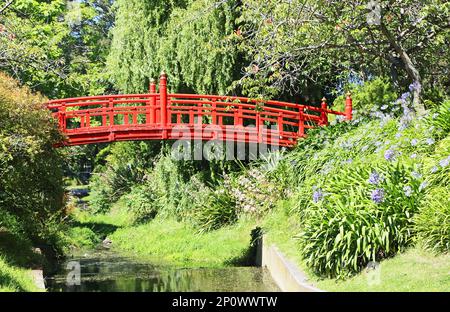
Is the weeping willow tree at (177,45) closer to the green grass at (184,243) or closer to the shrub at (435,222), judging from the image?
the green grass at (184,243)

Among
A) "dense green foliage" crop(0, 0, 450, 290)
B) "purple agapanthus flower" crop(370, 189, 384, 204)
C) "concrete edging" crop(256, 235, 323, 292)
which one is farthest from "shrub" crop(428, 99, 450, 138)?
"concrete edging" crop(256, 235, 323, 292)

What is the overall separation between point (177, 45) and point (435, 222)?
12.4m

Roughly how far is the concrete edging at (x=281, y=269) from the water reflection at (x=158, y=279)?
0.74 ft

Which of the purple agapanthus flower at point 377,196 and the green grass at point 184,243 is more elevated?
the purple agapanthus flower at point 377,196

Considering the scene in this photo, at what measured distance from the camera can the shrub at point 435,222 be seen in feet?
31.4

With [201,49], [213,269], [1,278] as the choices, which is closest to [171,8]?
[201,49]

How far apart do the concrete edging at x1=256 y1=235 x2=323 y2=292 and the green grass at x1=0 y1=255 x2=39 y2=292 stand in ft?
13.4

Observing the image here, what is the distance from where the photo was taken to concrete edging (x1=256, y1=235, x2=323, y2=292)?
10.7 metres

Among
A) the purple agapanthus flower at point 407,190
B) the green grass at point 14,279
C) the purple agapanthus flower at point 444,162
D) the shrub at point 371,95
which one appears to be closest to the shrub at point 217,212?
the shrub at point 371,95

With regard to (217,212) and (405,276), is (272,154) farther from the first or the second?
(405,276)

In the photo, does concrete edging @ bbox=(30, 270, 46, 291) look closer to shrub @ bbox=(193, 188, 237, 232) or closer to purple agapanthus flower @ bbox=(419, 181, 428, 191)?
shrub @ bbox=(193, 188, 237, 232)

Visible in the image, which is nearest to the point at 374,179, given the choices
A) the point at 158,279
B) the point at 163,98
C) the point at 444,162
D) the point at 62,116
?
the point at 444,162

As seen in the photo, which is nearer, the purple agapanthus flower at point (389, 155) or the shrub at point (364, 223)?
the shrub at point (364, 223)

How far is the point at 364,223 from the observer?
1027 cm
